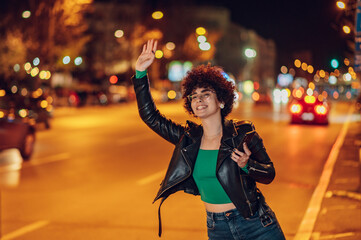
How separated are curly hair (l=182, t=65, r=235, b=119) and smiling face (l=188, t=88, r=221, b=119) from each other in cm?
4

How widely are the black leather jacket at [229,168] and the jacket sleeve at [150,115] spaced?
0.18 ft

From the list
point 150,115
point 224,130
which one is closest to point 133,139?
point 150,115

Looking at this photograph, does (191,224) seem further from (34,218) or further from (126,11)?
(126,11)


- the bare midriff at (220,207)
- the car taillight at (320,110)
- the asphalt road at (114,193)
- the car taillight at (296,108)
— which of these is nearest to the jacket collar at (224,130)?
the bare midriff at (220,207)

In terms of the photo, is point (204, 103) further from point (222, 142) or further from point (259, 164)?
point (259, 164)

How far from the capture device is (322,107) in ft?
85.4

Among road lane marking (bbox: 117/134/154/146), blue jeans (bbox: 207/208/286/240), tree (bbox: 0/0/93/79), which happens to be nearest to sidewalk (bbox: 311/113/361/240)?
blue jeans (bbox: 207/208/286/240)

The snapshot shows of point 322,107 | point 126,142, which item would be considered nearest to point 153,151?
point 126,142

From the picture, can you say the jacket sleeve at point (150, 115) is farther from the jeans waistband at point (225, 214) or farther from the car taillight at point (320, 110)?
the car taillight at point (320, 110)

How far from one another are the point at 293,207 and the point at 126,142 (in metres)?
11.1

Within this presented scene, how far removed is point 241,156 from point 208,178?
0.28 m

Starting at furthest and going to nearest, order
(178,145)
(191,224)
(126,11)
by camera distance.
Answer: (126,11), (191,224), (178,145)

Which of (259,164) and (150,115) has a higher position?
(150,115)

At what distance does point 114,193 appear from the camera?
9531 mm
